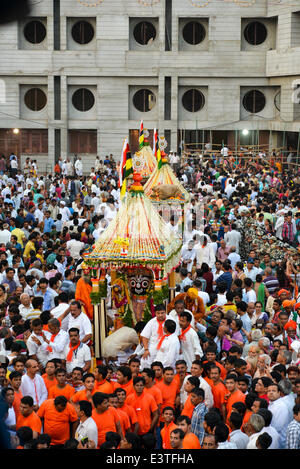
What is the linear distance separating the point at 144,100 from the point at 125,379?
101 feet

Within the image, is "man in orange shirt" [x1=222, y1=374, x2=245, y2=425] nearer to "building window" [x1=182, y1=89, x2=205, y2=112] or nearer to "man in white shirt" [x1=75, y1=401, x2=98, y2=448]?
"man in white shirt" [x1=75, y1=401, x2=98, y2=448]

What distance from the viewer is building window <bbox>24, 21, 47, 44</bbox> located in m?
35.5

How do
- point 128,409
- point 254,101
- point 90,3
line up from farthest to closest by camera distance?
point 254,101 < point 90,3 < point 128,409

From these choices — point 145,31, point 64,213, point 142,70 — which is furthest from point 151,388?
point 145,31

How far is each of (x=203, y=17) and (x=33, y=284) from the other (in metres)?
27.5

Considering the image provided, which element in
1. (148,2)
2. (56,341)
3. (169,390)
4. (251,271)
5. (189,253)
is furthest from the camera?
(148,2)

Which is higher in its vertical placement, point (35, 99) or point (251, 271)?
point (35, 99)

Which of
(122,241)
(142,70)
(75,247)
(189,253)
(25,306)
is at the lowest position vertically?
(25,306)

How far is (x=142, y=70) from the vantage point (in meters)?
35.7

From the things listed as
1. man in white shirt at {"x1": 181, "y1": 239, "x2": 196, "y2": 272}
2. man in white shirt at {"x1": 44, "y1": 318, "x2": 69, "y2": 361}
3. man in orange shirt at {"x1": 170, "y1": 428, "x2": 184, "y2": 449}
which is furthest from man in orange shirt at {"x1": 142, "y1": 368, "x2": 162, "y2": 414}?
man in white shirt at {"x1": 181, "y1": 239, "x2": 196, "y2": 272}

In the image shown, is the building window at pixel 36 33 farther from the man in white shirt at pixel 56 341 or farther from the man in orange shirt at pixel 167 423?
the man in orange shirt at pixel 167 423

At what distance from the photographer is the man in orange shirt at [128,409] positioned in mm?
6715

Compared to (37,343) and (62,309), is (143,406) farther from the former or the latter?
(62,309)

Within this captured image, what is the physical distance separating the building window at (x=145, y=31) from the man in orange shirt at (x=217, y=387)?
30.8 meters
